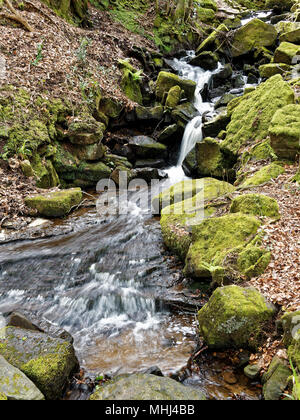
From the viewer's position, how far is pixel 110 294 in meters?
4.96

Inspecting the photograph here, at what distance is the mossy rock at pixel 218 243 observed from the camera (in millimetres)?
4602

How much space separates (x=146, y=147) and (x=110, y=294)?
25.6ft

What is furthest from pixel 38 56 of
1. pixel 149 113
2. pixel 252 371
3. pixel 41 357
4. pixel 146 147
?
pixel 252 371

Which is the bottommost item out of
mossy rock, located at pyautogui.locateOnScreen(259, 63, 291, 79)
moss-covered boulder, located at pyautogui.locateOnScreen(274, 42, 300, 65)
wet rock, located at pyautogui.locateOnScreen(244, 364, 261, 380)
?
wet rock, located at pyautogui.locateOnScreen(244, 364, 261, 380)

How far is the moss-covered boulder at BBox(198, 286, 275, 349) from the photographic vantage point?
3.44 metres

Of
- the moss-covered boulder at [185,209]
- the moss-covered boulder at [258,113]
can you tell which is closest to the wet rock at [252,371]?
the moss-covered boulder at [185,209]

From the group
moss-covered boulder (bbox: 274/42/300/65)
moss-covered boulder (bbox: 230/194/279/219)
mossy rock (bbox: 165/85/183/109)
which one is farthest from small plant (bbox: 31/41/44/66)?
moss-covered boulder (bbox: 274/42/300/65)

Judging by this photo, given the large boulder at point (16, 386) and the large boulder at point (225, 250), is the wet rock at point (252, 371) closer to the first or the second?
the large boulder at point (225, 250)

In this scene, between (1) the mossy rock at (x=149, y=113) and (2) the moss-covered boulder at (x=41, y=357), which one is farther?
(1) the mossy rock at (x=149, y=113)

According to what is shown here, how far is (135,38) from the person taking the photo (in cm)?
1658

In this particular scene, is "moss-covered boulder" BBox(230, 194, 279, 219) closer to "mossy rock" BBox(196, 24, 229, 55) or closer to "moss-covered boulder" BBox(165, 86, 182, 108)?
"moss-covered boulder" BBox(165, 86, 182, 108)

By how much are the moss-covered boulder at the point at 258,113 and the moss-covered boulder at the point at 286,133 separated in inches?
50.2

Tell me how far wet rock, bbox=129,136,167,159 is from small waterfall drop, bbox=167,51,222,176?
893mm

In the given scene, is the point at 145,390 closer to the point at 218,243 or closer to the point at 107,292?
the point at 107,292
